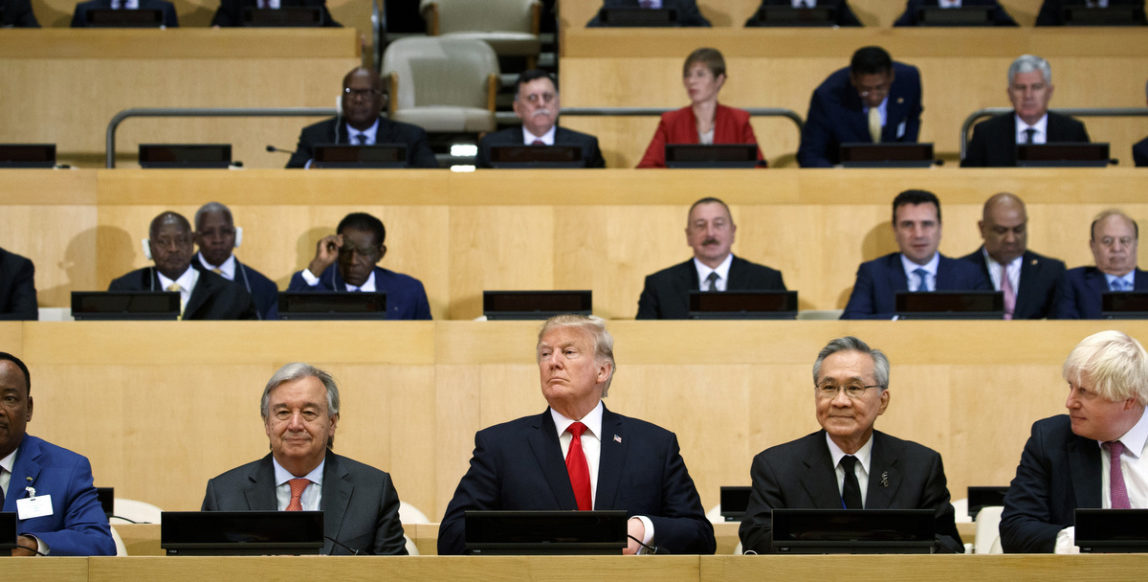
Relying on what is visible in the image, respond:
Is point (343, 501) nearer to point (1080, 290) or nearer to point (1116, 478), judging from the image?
point (1116, 478)

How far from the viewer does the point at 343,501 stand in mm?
3184

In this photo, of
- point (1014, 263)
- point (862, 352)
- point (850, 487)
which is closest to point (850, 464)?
point (850, 487)

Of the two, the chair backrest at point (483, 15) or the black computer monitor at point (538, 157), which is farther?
the chair backrest at point (483, 15)

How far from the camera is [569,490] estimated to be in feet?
10.5

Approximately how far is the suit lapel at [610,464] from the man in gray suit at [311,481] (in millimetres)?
474

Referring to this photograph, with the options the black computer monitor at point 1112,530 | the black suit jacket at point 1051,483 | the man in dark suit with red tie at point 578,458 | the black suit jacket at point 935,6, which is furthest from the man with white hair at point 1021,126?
the black computer monitor at point 1112,530

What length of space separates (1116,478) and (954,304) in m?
1.51

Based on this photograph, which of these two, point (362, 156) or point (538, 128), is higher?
point (538, 128)

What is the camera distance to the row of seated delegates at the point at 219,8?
25.0 feet

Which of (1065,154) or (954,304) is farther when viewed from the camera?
(1065,154)

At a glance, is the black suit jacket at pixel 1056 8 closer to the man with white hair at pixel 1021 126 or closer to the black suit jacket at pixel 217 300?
the man with white hair at pixel 1021 126

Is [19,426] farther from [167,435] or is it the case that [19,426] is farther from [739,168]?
[739,168]

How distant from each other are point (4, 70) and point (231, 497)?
484cm

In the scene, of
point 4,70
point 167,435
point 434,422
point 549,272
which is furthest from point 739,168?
point 4,70
